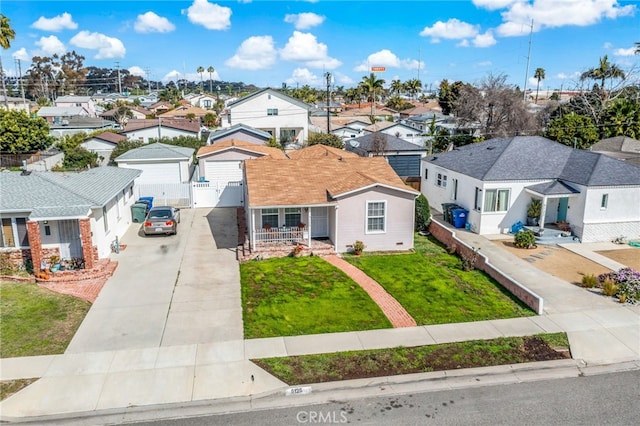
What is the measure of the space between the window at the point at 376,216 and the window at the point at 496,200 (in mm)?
6299

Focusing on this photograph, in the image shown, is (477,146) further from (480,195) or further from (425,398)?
(425,398)

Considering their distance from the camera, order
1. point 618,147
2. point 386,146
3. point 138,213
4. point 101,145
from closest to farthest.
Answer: point 138,213 < point 618,147 < point 386,146 < point 101,145

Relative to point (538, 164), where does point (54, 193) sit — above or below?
below

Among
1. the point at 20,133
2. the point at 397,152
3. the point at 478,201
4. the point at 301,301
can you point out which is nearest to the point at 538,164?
the point at 478,201

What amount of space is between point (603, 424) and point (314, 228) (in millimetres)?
13976

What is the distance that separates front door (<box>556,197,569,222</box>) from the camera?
80.4 ft

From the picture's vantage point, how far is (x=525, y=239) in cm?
2184

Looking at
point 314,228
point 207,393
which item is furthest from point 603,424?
point 314,228

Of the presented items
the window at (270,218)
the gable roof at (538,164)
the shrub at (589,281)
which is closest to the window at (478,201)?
the gable roof at (538,164)

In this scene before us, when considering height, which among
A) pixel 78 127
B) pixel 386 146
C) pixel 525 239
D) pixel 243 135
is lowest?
pixel 525 239

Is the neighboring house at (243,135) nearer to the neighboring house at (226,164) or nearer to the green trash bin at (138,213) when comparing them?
the neighboring house at (226,164)

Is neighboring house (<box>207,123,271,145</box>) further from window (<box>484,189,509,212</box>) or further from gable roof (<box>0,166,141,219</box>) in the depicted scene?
window (<box>484,189,509,212</box>)

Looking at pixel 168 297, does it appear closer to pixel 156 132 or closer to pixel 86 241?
pixel 86 241

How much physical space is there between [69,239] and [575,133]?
1641 inches
